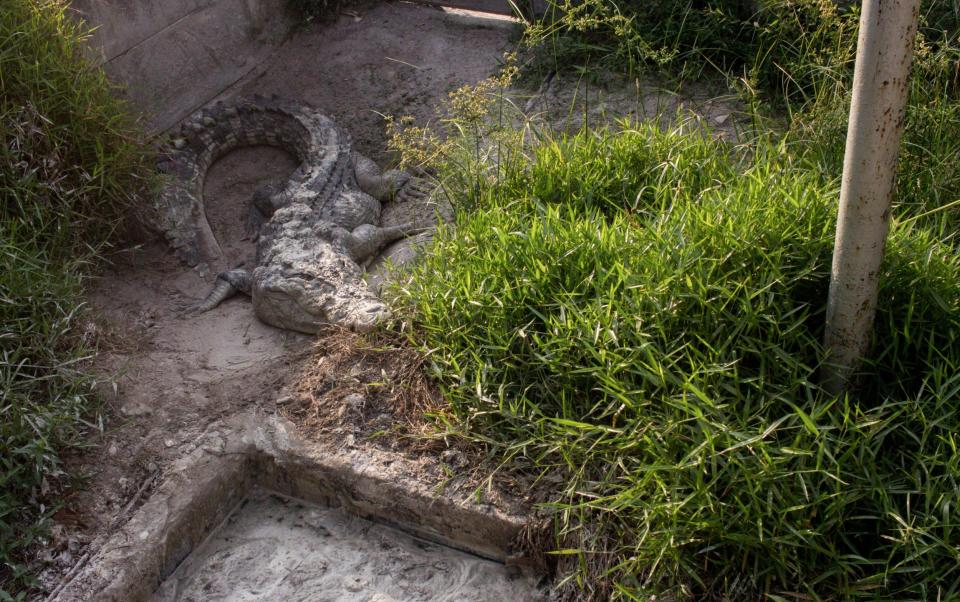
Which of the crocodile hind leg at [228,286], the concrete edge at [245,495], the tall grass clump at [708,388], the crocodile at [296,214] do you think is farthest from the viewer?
the crocodile hind leg at [228,286]

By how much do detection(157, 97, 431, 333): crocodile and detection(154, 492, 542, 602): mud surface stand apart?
89 centimetres

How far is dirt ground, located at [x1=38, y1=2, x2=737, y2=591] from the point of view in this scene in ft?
10.6

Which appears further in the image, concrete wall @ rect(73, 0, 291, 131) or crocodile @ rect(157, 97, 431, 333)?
concrete wall @ rect(73, 0, 291, 131)

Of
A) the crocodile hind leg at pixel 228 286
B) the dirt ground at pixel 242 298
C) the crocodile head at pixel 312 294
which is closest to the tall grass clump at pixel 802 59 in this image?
the dirt ground at pixel 242 298

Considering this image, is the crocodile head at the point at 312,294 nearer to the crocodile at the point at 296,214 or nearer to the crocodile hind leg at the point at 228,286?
the crocodile at the point at 296,214

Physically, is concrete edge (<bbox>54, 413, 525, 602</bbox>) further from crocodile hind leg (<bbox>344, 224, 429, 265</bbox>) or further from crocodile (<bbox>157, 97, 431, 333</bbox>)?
crocodile hind leg (<bbox>344, 224, 429, 265</bbox>)

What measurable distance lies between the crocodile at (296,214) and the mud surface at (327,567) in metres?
0.89

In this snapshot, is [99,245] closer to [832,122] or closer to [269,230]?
[269,230]

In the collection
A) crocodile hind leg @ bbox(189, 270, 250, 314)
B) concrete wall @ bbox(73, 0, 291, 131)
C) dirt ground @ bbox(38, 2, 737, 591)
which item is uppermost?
concrete wall @ bbox(73, 0, 291, 131)

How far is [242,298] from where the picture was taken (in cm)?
439

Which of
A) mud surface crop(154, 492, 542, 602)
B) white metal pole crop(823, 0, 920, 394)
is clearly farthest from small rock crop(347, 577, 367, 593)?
white metal pole crop(823, 0, 920, 394)

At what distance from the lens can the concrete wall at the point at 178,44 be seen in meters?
4.88

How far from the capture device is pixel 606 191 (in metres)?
3.81

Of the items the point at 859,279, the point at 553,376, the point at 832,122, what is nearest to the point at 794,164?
the point at 832,122
